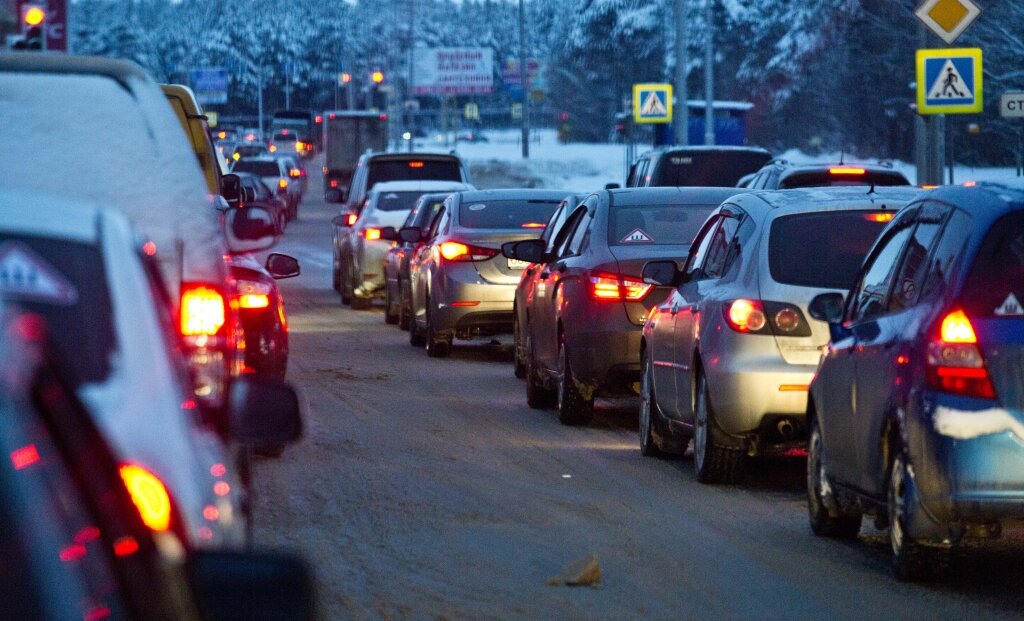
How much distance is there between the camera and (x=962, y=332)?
282 inches

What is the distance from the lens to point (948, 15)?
2280 cm

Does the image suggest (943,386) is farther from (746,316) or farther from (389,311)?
(389,311)

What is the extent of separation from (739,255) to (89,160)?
15.7 ft

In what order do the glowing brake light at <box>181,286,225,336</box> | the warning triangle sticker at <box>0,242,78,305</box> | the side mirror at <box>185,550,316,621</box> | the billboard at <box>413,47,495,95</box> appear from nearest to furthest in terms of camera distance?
the side mirror at <box>185,550,316,621</box> → the warning triangle sticker at <box>0,242,78,305</box> → the glowing brake light at <box>181,286,225,336</box> → the billboard at <box>413,47,495,95</box>

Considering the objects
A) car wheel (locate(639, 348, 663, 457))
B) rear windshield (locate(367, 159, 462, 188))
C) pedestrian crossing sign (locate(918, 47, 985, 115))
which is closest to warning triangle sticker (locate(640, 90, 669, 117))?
rear windshield (locate(367, 159, 462, 188))

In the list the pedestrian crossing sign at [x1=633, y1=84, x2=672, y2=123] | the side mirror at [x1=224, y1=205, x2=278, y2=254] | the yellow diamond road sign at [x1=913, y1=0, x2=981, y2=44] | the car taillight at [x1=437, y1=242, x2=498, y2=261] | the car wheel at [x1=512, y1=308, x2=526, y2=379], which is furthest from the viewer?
the pedestrian crossing sign at [x1=633, y1=84, x2=672, y2=123]

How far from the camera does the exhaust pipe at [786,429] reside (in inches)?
395

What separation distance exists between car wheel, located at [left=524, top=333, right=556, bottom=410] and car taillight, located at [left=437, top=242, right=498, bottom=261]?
12.8 feet

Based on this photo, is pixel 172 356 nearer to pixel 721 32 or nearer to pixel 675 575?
pixel 675 575

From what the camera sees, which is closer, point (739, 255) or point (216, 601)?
point (216, 601)

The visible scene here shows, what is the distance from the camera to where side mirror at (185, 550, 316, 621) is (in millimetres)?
2730

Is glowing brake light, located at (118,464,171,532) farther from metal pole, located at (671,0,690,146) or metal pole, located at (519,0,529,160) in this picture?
metal pole, located at (519,0,529,160)

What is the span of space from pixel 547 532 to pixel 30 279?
599cm

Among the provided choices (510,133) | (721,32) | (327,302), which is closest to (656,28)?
(721,32)
